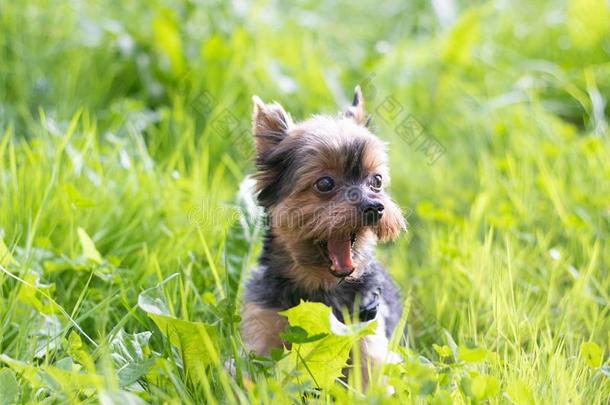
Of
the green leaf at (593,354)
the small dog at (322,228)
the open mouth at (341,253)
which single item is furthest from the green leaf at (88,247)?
the green leaf at (593,354)

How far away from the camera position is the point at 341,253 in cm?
360

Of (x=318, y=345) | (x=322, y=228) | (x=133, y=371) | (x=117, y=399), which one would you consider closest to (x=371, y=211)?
(x=322, y=228)

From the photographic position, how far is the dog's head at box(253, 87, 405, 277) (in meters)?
3.49

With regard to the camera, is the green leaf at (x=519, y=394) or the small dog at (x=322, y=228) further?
the small dog at (x=322, y=228)

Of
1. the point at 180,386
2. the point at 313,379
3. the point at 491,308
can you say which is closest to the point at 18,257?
the point at 180,386

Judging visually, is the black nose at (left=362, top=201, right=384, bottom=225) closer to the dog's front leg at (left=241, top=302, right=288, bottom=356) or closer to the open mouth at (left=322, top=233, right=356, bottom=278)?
the open mouth at (left=322, top=233, right=356, bottom=278)

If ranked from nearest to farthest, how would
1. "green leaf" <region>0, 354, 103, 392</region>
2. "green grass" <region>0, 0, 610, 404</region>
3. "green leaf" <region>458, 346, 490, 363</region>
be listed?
"green leaf" <region>0, 354, 103, 392</region>, "green leaf" <region>458, 346, 490, 363</region>, "green grass" <region>0, 0, 610, 404</region>

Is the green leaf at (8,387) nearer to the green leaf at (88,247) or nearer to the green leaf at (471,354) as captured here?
the green leaf at (88,247)

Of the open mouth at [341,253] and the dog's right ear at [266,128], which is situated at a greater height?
the dog's right ear at [266,128]

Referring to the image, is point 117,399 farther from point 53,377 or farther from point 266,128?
point 266,128

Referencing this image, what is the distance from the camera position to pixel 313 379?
2.98 m

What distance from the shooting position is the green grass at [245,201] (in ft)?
10.3

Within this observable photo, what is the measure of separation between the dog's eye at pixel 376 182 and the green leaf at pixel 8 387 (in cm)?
173

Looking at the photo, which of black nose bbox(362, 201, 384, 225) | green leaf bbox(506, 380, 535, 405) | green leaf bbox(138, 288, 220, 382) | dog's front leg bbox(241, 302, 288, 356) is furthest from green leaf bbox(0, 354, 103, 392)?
green leaf bbox(506, 380, 535, 405)
